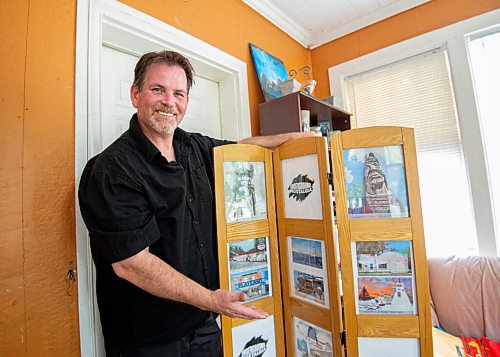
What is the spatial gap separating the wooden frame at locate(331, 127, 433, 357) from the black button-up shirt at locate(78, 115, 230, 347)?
1.99ft

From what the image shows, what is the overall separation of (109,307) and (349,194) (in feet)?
3.48

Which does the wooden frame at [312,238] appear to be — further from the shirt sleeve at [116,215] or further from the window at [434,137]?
the window at [434,137]

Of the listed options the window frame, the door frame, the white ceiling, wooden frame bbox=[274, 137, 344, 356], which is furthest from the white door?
the window frame

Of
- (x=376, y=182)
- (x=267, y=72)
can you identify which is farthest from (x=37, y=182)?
(x=267, y=72)

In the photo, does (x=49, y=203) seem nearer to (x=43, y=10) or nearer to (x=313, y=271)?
(x=43, y=10)

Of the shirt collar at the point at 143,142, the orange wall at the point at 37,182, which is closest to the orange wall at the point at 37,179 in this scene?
the orange wall at the point at 37,182

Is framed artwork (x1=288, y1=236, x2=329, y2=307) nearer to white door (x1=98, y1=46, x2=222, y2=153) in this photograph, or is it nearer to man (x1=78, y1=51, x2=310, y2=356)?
man (x1=78, y1=51, x2=310, y2=356)

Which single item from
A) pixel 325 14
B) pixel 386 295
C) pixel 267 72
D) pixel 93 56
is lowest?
pixel 386 295

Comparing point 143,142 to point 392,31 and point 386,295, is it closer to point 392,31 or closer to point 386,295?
point 386,295

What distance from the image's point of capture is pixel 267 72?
1.96 m

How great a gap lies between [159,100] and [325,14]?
6.11 ft

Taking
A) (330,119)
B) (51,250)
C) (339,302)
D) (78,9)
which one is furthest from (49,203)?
(330,119)

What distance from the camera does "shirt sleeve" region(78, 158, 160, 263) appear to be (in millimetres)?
803

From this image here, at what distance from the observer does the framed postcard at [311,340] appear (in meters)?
1.23
